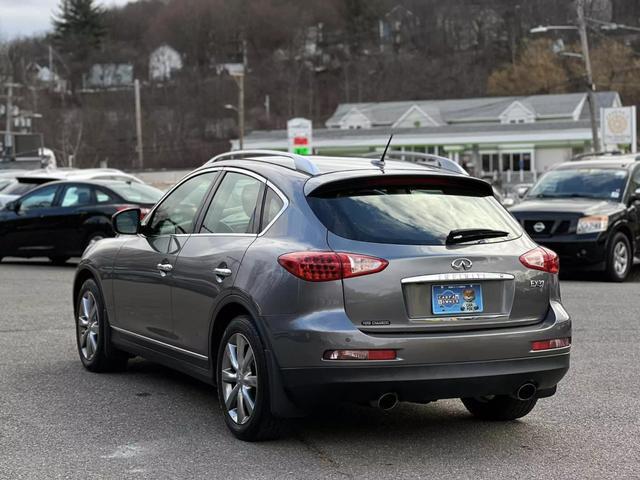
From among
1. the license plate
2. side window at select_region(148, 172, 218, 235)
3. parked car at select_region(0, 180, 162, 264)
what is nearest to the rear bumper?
the license plate

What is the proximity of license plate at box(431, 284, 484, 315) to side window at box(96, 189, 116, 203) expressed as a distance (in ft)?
46.5

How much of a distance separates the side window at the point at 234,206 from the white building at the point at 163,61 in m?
152

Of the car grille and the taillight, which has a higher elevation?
the taillight

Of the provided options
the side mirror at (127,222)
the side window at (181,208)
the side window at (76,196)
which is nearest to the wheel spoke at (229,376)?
the side window at (181,208)

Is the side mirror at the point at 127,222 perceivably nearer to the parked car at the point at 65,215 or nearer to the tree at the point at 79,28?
the parked car at the point at 65,215

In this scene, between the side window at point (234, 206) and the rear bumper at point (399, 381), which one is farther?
the side window at point (234, 206)

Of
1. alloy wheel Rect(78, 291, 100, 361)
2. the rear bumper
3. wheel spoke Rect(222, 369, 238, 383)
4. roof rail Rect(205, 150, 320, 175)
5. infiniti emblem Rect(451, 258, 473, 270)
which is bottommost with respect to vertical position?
alloy wheel Rect(78, 291, 100, 361)

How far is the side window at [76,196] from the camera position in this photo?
767 inches

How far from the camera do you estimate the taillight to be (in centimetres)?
577

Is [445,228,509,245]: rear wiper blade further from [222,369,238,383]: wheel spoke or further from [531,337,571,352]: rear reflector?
[222,369,238,383]: wheel spoke

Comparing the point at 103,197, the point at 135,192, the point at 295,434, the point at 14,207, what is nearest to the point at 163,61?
the point at 14,207

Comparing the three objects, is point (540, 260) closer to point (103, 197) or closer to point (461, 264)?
point (461, 264)

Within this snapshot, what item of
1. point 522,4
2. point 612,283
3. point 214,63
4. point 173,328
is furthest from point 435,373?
point 214,63

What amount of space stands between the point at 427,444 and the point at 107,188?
1405 centimetres
